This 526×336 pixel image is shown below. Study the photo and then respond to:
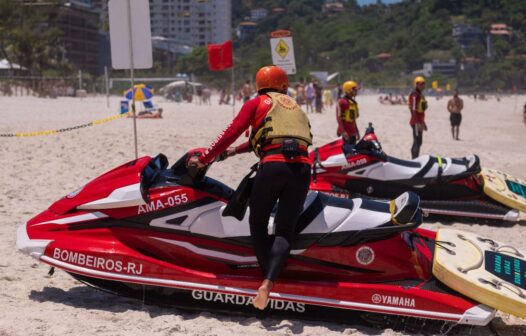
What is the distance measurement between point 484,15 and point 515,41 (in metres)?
24.2

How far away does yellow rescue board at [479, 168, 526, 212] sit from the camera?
9049 millimetres

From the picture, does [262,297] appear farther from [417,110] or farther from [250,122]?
[417,110]

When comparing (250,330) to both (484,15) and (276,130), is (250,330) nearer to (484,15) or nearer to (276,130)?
(276,130)

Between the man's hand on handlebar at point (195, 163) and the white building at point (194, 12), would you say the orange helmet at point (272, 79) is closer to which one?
the man's hand on handlebar at point (195, 163)

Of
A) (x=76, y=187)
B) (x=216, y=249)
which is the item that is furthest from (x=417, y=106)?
(x=216, y=249)

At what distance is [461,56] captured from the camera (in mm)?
137875

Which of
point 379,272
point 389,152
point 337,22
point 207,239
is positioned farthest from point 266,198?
point 337,22

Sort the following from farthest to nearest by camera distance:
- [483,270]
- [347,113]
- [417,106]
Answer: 1. [417,106]
2. [347,113]
3. [483,270]

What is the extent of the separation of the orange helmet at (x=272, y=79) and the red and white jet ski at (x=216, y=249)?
89cm

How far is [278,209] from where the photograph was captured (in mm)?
4969

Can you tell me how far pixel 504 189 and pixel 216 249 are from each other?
5450 mm

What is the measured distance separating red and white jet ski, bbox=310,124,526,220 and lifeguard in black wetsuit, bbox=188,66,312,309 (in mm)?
4198

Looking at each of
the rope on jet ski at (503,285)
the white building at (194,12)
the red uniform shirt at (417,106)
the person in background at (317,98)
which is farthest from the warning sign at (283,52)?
the person in background at (317,98)

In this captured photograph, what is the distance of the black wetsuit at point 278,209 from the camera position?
15.7ft
